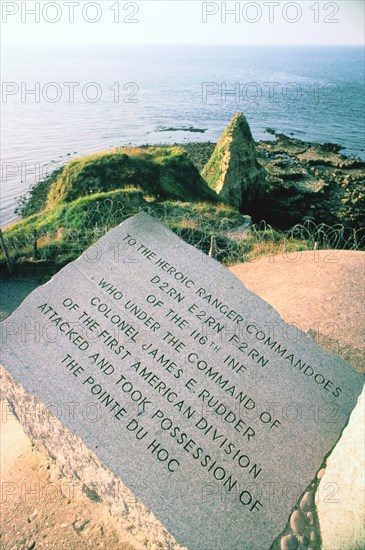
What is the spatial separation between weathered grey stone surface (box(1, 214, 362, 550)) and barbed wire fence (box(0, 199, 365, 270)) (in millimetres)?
5194

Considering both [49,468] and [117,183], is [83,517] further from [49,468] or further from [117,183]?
[117,183]

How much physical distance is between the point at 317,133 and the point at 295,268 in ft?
218

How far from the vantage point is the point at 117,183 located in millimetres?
21422

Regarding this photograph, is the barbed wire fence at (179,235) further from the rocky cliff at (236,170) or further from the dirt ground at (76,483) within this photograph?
the rocky cliff at (236,170)

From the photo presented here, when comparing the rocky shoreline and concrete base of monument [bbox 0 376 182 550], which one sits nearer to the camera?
concrete base of monument [bbox 0 376 182 550]

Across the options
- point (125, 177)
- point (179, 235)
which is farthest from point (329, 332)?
point (125, 177)

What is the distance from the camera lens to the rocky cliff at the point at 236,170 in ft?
96.3

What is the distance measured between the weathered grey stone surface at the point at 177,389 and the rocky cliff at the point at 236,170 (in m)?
23.6

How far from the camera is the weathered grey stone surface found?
162 inches

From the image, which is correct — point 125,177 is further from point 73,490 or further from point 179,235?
point 73,490

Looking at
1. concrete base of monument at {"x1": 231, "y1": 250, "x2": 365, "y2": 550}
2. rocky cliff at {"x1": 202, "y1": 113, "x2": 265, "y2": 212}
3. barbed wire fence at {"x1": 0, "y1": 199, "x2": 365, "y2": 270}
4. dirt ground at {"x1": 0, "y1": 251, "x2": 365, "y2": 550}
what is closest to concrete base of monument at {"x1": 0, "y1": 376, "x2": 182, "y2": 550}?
dirt ground at {"x1": 0, "y1": 251, "x2": 365, "y2": 550}

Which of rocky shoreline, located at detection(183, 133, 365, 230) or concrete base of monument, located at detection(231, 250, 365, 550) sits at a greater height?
rocky shoreline, located at detection(183, 133, 365, 230)

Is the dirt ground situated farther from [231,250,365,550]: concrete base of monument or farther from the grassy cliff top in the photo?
the grassy cliff top

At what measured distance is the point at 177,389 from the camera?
472 centimetres
